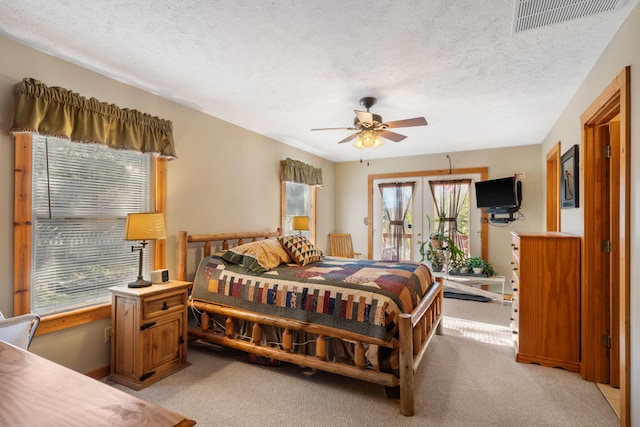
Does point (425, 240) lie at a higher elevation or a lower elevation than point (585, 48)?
lower

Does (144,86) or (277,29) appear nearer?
(277,29)

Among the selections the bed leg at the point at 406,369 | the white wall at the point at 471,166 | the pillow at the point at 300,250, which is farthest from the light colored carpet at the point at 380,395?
the white wall at the point at 471,166

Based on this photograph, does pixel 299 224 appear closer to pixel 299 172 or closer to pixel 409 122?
pixel 299 172

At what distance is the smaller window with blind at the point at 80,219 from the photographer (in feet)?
7.47

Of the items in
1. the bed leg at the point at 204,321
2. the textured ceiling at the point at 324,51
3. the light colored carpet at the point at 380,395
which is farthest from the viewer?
the bed leg at the point at 204,321

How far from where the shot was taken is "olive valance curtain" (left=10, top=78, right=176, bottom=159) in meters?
2.10

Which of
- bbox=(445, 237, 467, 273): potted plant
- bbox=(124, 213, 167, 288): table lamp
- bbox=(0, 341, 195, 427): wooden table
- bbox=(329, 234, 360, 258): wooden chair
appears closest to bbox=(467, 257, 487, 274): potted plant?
bbox=(445, 237, 467, 273): potted plant

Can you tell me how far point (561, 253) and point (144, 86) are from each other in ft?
13.2

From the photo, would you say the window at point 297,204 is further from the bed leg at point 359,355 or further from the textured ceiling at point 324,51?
the bed leg at point 359,355

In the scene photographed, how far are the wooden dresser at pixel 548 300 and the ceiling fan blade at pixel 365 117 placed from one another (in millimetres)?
1748

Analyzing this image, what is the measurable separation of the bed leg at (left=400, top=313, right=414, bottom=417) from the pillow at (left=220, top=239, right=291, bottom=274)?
1442mm

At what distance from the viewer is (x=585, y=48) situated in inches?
87.8

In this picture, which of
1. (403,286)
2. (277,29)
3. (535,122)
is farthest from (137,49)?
(535,122)

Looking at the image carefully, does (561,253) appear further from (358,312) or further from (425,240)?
(425,240)
